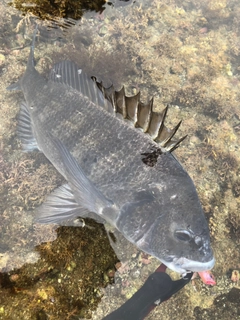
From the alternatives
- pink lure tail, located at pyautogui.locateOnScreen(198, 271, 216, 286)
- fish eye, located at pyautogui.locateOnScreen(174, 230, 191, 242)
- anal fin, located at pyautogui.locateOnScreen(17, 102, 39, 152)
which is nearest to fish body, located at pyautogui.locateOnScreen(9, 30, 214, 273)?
fish eye, located at pyautogui.locateOnScreen(174, 230, 191, 242)

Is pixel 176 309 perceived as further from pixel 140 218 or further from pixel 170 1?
pixel 170 1

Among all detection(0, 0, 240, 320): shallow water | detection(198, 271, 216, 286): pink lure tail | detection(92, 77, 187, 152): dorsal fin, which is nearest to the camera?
detection(92, 77, 187, 152): dorsal fin

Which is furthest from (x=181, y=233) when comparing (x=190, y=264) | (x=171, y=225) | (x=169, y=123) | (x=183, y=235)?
(x=169, y=123)

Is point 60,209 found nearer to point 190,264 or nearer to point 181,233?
point 181,233

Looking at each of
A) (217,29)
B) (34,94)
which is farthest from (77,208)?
(217,29)

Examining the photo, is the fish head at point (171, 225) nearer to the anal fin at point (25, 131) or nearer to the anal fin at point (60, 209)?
the anal fin at point (60, 209)

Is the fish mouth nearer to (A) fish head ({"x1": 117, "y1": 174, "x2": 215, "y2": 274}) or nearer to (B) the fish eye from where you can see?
(A) fish head ({"x1": 117, "y1": 174, "x2": 215, "y2": 274})

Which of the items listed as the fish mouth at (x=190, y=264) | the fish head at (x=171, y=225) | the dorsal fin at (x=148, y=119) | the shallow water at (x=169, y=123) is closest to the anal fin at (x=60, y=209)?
the shallow water at (x=169, y=123)
